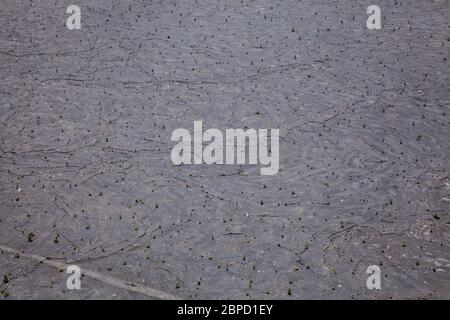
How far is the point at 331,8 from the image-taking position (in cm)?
1645

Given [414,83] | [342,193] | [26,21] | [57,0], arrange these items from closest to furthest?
1. [342,193]
2. [414,83]
3. [26,21]
4. [57,0]

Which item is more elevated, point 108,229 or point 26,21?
point 26,21

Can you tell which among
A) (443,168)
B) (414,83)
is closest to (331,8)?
(414,83)

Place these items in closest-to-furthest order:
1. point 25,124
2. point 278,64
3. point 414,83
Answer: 1. point 25,124
2. point 414,83
3. point 278,64

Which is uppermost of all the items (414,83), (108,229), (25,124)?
(414,83)

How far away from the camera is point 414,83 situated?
520 inches

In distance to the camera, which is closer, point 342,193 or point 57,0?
point 342,193

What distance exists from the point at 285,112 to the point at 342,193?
3057 millimetres

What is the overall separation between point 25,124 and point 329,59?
8029 millimetres

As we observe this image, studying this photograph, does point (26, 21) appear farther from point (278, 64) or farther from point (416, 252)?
point (416, 252)

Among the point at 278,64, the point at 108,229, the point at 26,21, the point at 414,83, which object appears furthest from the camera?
the point at 26,21

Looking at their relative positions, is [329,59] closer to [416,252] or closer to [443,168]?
[443,168]

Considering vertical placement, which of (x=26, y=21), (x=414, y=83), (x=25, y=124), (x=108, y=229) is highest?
(x=26, y=21)

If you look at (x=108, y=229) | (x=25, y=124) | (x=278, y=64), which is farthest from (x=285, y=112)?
(x=25, y=124)
